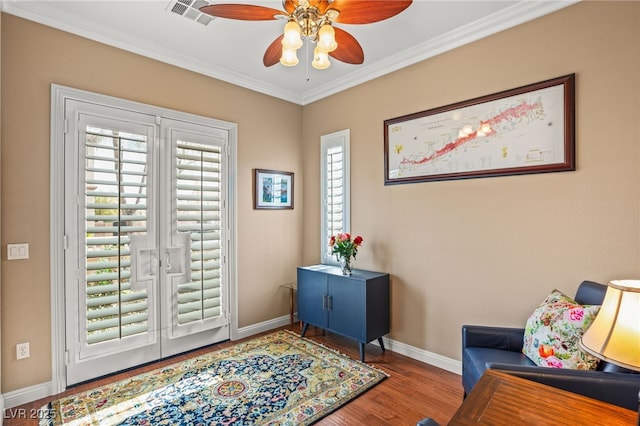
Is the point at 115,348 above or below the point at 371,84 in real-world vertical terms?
below

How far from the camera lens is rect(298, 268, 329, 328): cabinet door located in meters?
3.43

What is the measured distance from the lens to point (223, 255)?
139 inches

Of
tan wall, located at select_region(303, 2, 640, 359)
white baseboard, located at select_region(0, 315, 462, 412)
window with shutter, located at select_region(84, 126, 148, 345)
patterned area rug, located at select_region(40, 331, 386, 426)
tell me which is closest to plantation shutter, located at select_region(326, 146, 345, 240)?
tan wall, located at select_region(303, 2, 640, 359)

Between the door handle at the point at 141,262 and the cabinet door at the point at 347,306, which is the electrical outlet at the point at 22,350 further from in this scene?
the cabinet door at the point at 347,306

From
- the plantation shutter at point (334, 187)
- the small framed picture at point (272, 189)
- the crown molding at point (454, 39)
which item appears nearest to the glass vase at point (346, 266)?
the plantation shutter at point (334, 187)

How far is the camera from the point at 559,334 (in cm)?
192

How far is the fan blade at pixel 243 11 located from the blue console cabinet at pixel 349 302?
2196 mm

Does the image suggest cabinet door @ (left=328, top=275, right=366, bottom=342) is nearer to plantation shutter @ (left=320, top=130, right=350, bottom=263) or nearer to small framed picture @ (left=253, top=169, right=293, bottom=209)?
plantation shutter @ (left=320, top=130, right=350, bottom=263)

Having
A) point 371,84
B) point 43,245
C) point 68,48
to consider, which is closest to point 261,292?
point 43,245

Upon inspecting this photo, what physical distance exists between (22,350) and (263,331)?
2129 mm

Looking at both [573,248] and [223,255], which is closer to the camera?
[573,248]

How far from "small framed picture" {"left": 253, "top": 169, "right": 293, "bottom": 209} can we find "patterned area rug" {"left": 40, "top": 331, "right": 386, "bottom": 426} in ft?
5.35

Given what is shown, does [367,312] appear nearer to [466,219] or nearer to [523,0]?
[466,219]

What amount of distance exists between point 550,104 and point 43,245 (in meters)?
3.85
